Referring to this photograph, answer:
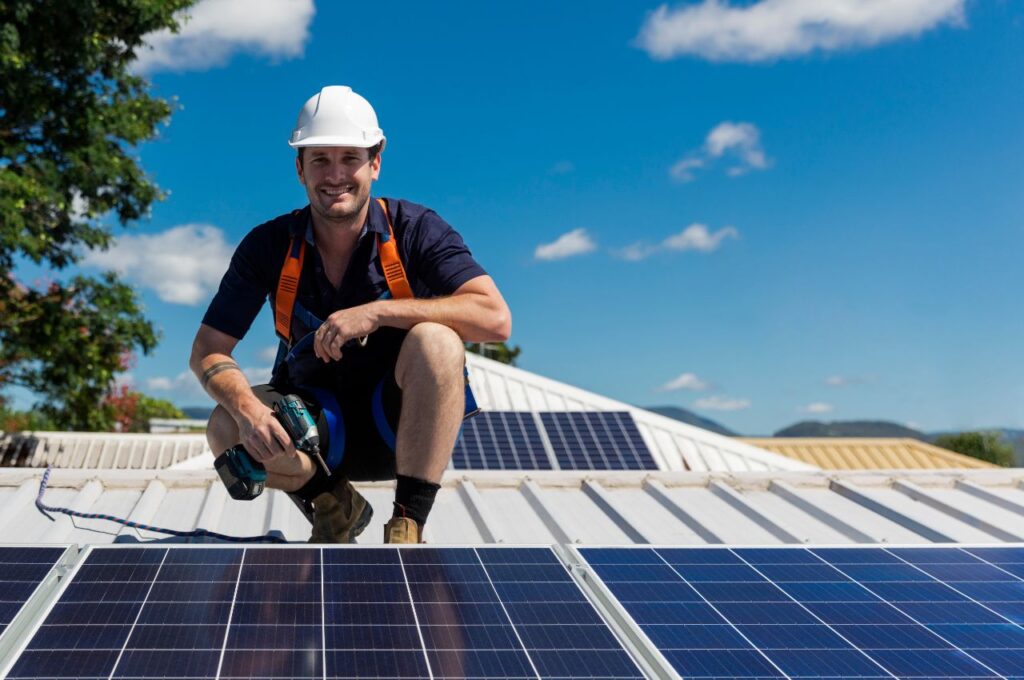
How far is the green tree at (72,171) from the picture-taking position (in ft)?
55.2

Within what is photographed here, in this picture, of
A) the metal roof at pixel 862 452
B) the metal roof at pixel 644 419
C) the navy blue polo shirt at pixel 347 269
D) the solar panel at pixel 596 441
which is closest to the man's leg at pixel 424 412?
the navy blue polo shirt at pixel 347 269

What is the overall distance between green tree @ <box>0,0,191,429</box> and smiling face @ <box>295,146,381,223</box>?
1339 centimetres

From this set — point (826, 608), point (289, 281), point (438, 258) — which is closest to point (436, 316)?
point (438, 258)

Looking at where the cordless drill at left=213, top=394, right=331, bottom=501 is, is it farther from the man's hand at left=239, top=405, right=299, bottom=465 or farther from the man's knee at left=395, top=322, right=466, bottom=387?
the man's knee at left=395, top=322, right=466, bottom=387

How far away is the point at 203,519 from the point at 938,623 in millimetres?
4205

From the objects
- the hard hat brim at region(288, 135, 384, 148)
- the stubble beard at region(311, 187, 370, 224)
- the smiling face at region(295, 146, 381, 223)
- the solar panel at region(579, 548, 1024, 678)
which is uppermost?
the hard hat brim at region(288, 135, 384, 148)

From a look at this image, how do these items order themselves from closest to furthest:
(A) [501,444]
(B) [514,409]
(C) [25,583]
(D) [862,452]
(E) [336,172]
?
(C) [25,583]
(E) [336,172]
(A) [501,444]
(B) [514,409]
(D) [862,452]

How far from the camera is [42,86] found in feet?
57.5

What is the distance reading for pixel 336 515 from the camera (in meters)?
5.12

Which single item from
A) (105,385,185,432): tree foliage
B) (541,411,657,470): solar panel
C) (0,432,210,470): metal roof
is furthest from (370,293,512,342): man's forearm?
(105,385,185,432): tree foliage

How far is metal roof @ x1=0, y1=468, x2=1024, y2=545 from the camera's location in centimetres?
577

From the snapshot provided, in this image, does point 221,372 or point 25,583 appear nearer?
point 25,583

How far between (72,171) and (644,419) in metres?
11.8

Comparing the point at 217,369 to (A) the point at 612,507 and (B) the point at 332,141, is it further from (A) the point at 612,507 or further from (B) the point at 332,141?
(A) the point at 612,507
